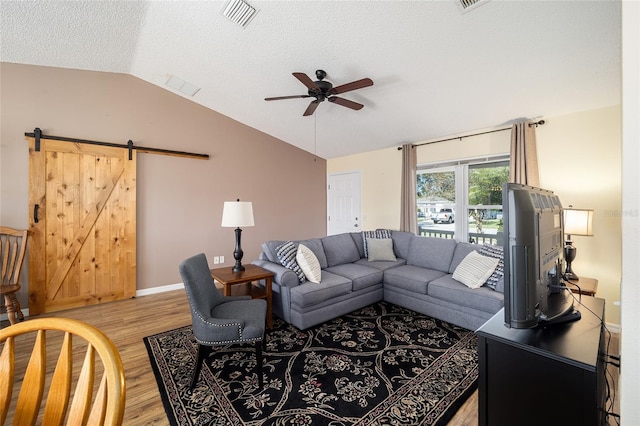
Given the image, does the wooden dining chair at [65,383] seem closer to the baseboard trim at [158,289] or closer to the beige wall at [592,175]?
the baseboard trim at [158,289]

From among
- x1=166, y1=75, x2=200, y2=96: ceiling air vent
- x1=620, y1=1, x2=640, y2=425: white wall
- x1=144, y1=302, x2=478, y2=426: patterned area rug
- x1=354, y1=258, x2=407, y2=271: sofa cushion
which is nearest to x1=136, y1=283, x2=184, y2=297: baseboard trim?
x1=144, y1=302, x2=478, y2=426: patterned area rug

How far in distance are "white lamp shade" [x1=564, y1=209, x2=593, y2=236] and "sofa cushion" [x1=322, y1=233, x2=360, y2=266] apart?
7.87 ft

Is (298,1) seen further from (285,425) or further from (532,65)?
(285,425)

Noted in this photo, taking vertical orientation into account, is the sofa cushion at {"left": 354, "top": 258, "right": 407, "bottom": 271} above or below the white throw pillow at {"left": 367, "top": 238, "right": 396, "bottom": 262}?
below

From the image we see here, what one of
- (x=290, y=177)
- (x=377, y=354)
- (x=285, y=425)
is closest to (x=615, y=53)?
(x=377, y=354)

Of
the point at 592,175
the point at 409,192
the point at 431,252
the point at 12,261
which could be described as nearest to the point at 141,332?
the point at 12,261

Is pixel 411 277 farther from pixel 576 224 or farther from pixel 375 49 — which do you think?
pixel 375 49

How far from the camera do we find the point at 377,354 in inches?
92.9

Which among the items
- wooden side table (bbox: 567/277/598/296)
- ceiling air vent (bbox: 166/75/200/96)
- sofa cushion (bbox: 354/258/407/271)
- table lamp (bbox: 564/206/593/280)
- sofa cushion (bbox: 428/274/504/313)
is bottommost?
sofa cushion (bbox: 428/274/504/313)

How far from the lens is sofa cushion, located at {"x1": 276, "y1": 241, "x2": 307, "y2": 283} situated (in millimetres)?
2978

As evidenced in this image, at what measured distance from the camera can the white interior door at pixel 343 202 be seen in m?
5.61

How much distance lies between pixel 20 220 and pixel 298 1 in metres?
3.81

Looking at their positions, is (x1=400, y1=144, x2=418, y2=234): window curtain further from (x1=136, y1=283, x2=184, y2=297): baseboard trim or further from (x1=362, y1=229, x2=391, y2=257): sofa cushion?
(x1=136, y1=283, x2=184, y2=297): baseboard trim

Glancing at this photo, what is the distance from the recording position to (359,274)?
3320 millimetres
